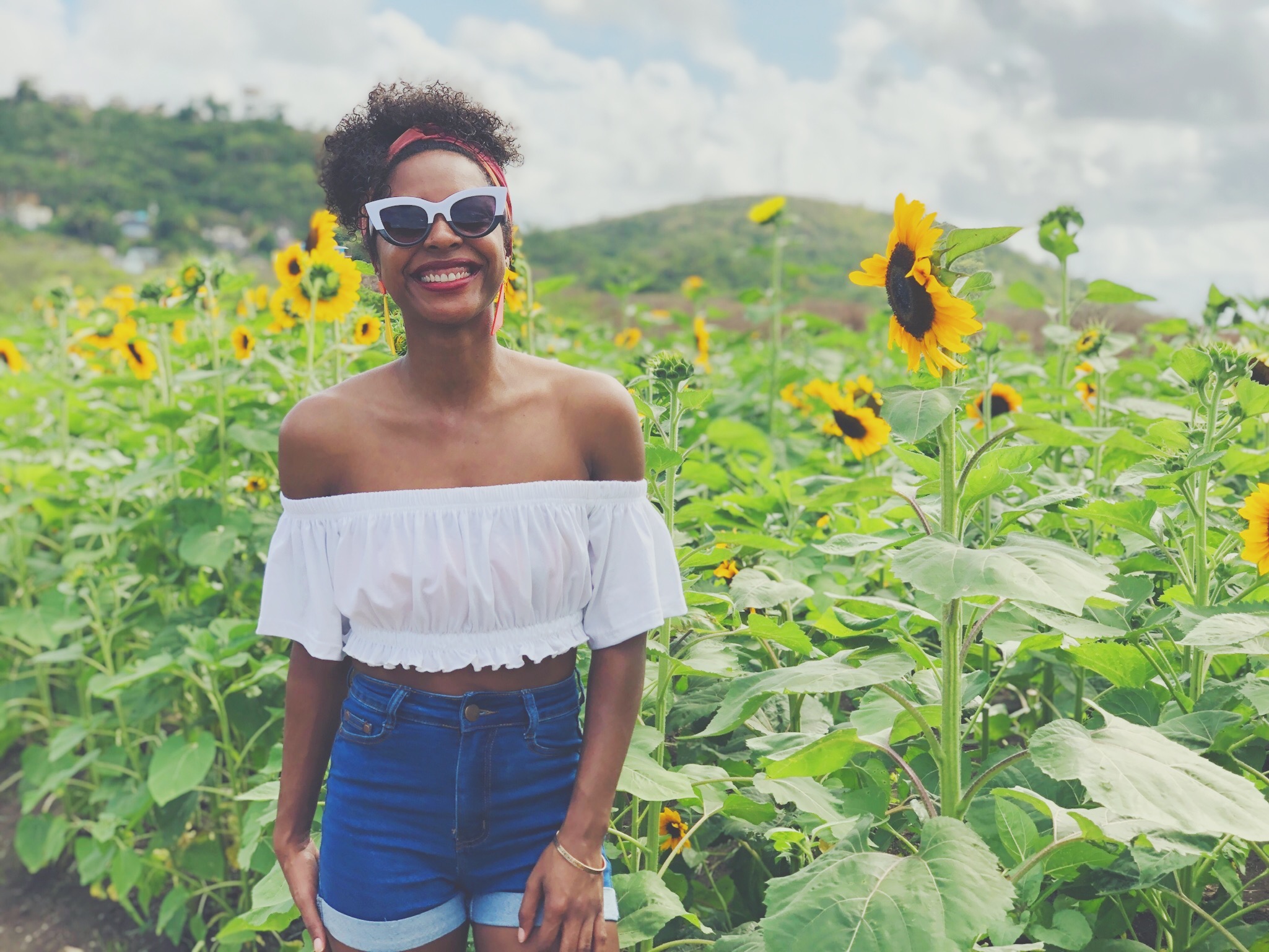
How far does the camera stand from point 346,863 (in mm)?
1506

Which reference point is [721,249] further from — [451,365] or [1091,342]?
[451,365]

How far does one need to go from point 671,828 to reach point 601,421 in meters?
1.12

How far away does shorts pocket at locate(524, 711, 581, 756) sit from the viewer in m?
1.48

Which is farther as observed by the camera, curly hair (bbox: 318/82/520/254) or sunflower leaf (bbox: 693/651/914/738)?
curly hair (bbox: 318/82/520/254)

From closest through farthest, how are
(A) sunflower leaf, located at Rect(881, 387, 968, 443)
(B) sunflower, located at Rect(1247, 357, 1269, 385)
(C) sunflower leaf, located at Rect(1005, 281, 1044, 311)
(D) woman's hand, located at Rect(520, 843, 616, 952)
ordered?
(A) sunflower leaf, located at Rect(881, 387, 968, 443)
(D) woman's hand, located at Rect(520, 843, 616, 952)
(B) sunflower, located at Rect(1247, 357, 1269, 385)
(C) sunflower leaf, located at Rect(1005, 281, 1044, 311)

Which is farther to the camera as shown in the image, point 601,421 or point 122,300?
point 122,300

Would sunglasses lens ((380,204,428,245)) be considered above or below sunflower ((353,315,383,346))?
above

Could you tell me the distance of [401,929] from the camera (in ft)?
4.87

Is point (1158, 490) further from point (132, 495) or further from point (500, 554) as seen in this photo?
point (132, 495)

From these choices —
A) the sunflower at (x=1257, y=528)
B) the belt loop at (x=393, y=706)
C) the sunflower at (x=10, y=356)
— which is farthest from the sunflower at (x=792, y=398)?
the sunflower at (x=10, y=356)

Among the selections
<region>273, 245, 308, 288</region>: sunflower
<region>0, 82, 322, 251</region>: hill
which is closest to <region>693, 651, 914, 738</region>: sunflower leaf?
<region>273, 245, 308, 288</region>: sunflower

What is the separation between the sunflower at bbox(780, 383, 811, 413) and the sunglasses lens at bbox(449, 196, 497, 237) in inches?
123

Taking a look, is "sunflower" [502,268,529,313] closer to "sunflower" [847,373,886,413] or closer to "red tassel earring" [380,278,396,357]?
"red tassel earring" [380,278,396,357]

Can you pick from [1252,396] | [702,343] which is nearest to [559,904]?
[1252,396]
